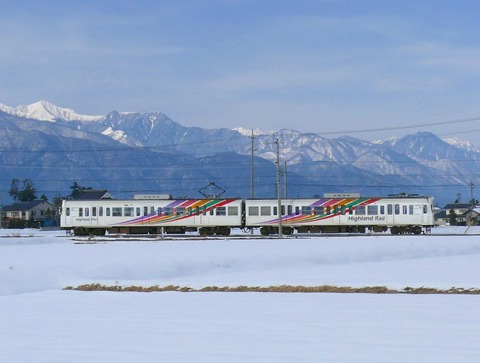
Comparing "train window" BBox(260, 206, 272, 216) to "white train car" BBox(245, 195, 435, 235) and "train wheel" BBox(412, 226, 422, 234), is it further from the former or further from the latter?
"train wheel" BBox(412, 226, 422, 234)

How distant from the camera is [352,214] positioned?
A: 60875mm

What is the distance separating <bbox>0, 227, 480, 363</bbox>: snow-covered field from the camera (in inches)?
452

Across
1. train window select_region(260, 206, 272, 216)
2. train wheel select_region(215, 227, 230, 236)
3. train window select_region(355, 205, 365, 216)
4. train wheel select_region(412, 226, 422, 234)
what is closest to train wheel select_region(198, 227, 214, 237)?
train wheel select_region(215, 227, 230, 236)

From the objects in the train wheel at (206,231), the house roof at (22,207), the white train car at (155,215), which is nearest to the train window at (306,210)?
the white train car at (155,215)

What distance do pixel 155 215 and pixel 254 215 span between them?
832cm

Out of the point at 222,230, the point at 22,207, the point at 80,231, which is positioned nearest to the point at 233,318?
the point at 222,230

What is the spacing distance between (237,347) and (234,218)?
4995cm

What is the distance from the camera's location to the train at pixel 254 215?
60.8 meters

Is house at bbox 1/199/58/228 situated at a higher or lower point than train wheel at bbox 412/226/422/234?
higher

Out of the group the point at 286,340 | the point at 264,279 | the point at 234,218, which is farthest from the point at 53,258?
the point at 234,218

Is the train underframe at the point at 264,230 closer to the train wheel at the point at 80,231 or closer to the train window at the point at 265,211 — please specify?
the train wheel at the point at 80,231

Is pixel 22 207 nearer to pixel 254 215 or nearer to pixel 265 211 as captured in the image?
pixel 254 215

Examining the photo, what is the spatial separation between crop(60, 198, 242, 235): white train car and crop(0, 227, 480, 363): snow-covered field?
33823mm

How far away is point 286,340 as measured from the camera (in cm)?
1248
